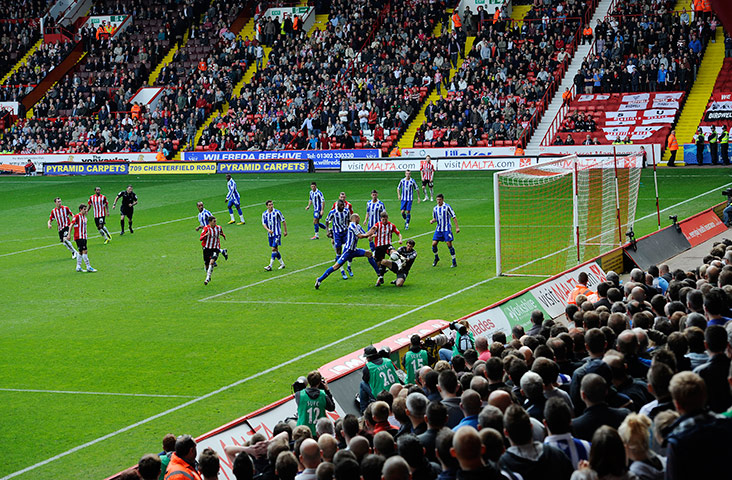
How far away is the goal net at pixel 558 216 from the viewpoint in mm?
24047

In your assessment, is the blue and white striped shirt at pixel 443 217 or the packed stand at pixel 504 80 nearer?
the blue and white striped shirt at pixel 443 217

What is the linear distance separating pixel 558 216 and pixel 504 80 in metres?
23.6

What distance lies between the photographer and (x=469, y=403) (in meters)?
7.62

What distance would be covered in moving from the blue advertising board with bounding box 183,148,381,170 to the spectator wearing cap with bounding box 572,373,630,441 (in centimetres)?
4486

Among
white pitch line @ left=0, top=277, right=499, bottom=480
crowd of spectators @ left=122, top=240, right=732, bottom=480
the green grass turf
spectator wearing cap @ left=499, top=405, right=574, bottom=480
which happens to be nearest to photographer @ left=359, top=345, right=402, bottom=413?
crowd of spectators @ left=122, top=240, right=732, bottom=480

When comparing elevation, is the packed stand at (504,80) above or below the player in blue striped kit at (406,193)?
above

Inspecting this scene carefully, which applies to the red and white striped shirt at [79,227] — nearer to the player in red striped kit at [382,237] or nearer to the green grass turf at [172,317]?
the green grass turf at [172,317]

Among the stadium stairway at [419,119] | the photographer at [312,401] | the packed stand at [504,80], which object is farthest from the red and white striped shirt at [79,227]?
the stadium stairway at [419,119]

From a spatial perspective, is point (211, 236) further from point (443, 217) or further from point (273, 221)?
point (443, 217)

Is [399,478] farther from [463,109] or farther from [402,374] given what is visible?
[463,109]

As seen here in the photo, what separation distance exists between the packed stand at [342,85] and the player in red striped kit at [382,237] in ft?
95.6

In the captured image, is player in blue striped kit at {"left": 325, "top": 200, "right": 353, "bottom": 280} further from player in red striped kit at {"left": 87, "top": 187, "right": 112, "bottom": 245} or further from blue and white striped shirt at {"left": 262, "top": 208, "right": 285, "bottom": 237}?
player in red striped kit at {"left": 87, "top": 187, "right": 112, "bottom": 245}

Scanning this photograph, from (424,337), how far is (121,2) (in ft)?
215

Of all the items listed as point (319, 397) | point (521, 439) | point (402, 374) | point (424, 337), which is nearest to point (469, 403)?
point (521, 439)
